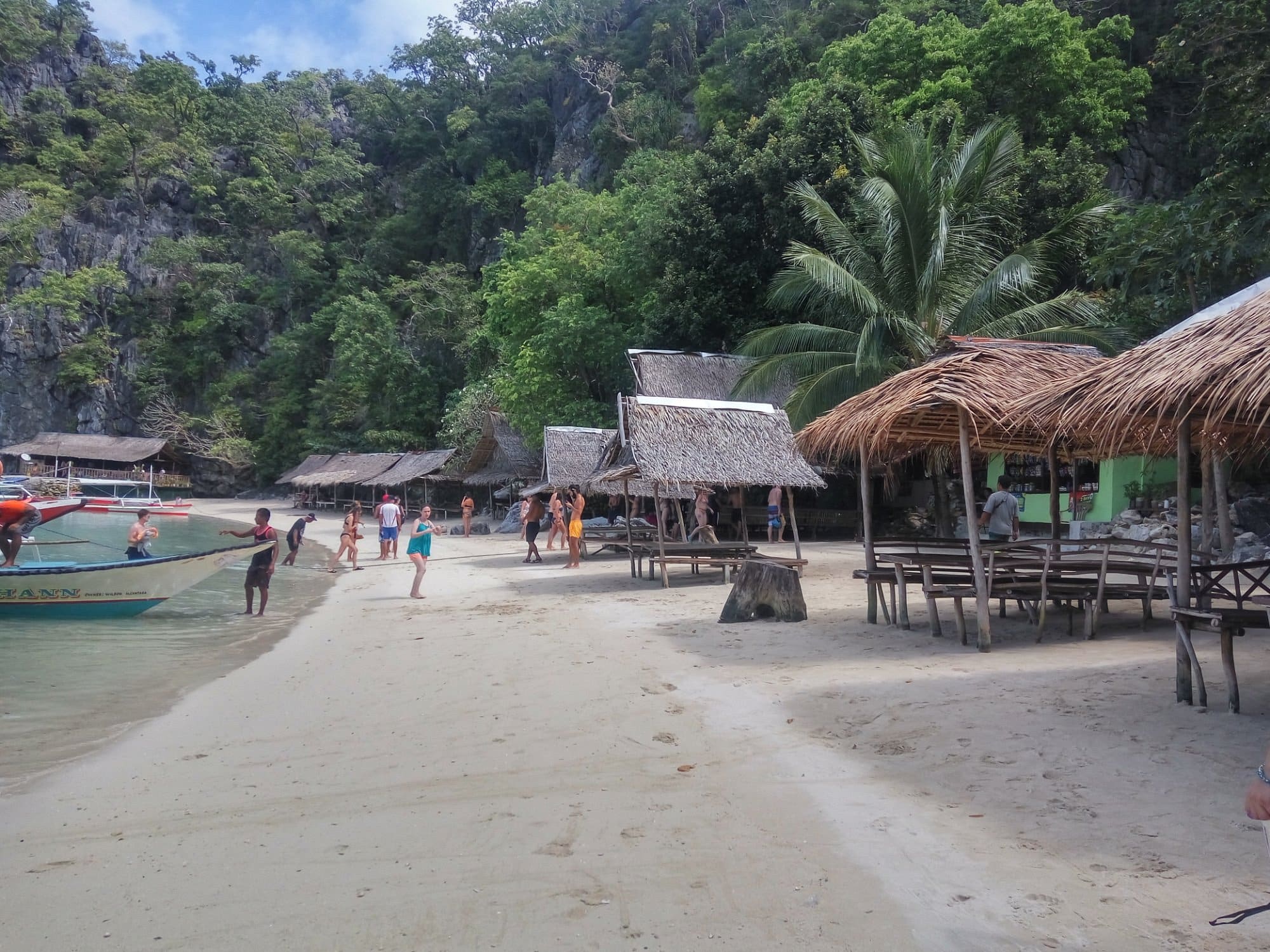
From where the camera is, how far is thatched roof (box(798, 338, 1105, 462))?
7.70 m

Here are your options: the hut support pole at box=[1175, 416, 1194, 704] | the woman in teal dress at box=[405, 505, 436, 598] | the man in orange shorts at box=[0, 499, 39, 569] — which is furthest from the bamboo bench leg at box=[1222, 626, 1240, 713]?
the man in orange shorts at box=[0, 499, 39, 569]

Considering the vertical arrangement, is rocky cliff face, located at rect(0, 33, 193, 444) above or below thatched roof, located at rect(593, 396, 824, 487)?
above

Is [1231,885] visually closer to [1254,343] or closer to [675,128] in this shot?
[1254,343]

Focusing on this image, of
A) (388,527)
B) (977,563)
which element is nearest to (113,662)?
(977,563)

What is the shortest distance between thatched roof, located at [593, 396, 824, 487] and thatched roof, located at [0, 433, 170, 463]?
40.9 m

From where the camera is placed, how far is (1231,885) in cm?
329

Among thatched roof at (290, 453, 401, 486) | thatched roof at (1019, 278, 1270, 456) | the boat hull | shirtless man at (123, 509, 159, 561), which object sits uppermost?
thatched roof at (290, 453, 401, 486)

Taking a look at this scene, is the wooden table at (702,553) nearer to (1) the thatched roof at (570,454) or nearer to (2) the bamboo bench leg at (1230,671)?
(1) the thatched roof at (570,454)

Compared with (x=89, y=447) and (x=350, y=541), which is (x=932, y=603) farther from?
(x=89, y=447)

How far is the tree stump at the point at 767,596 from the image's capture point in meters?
9.59

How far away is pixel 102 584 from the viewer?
11625mm

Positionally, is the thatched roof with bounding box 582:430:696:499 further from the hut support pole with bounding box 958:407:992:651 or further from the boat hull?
the boat hull

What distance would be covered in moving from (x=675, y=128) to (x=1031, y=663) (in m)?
35.0

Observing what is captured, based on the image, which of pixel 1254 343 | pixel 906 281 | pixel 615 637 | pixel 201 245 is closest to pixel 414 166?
pixel 201 245
